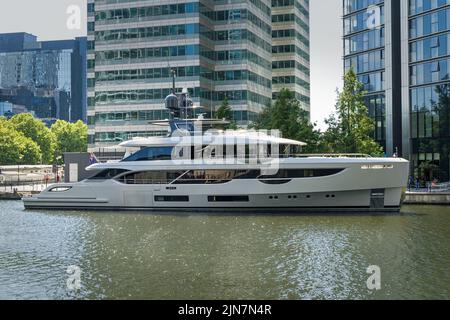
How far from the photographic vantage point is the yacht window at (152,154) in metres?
38.8

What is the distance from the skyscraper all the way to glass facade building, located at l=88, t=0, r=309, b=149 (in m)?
17.5

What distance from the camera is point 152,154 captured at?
3909 cm

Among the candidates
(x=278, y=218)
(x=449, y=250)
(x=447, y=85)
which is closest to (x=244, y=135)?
(x=278, y=218)

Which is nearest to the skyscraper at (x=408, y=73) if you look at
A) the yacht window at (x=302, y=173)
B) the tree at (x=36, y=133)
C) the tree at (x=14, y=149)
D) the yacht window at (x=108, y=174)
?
the yacht window at (x=302, y=173)

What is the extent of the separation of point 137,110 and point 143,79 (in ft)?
15.7

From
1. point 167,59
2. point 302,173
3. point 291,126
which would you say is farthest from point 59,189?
point 167,59

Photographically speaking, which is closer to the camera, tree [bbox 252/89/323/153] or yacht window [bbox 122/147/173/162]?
yacht window [bbox 122/147/173/162]

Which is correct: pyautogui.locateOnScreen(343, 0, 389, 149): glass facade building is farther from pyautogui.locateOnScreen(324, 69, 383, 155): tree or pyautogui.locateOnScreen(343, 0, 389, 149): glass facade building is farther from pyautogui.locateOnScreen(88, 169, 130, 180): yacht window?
pyautogui.locateOnScreen(88, 169, 130, 180): yacht window

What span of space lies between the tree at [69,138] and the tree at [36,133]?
5313mm

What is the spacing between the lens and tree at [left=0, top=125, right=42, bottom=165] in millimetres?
90812

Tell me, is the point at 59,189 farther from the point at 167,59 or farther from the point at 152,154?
the point at 167,59

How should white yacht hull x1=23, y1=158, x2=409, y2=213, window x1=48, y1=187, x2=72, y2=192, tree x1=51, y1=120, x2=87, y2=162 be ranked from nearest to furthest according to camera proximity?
white yacht hull x1=23, y1=158, x2=409, y2=213
window x1=48, y1=187, x2=72, y2=192
tree x1=51, y1=120, x2=87, y2=162

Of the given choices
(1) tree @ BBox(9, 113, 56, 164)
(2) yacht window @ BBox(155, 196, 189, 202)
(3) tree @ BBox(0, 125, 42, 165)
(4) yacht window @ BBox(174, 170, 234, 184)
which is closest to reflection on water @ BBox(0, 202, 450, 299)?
(4) yacht window @ BBox(174, 170, 234, 184)

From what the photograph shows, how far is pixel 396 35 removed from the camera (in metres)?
63.1
